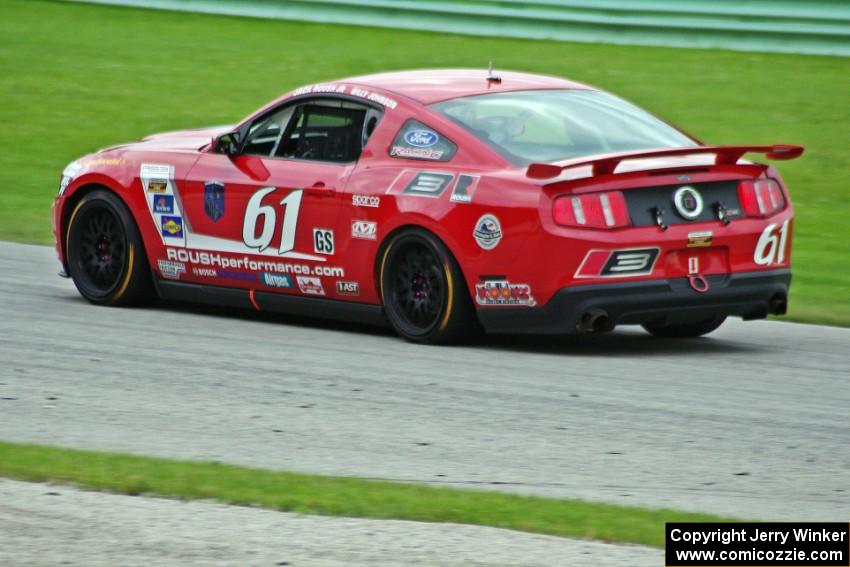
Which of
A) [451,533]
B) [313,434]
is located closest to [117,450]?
[313,434]

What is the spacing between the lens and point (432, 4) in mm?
22562

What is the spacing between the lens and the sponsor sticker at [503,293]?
28.4 feet

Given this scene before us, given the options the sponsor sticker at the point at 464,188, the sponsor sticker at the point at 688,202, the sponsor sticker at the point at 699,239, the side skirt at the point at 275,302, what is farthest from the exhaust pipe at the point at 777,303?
the side skirt at the point at 275,302

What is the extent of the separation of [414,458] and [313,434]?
0.60 meters

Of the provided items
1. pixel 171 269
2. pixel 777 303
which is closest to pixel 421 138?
pixel 171 269

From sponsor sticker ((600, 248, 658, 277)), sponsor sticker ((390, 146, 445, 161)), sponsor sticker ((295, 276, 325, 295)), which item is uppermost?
sponsor sticker ((390, 146, 445, 161))

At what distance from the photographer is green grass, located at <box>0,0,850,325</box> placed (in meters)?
16.6

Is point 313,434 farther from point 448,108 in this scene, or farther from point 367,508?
point 448,108

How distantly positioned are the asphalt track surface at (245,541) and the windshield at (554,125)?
3.73 meters

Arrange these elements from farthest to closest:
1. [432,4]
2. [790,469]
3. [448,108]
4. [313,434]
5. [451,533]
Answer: [432,4] → [448,108] → [313,434] → [790,469] → [451,533]

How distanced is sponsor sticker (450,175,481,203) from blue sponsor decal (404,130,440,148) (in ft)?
1.37

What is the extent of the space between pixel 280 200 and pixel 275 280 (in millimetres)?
471

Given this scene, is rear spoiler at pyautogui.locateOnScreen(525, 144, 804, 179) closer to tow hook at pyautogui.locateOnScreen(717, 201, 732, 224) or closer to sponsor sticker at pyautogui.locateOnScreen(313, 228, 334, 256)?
tow hook at pyautogui.locateOnScreen(717, 201, 732, 224)

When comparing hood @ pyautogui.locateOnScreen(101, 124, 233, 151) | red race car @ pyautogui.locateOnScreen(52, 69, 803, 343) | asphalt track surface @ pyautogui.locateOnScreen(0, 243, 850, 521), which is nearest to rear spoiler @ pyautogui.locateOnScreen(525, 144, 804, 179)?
red race car @ pyautogui.locateOnScreen(52, 69, 803, 343)
